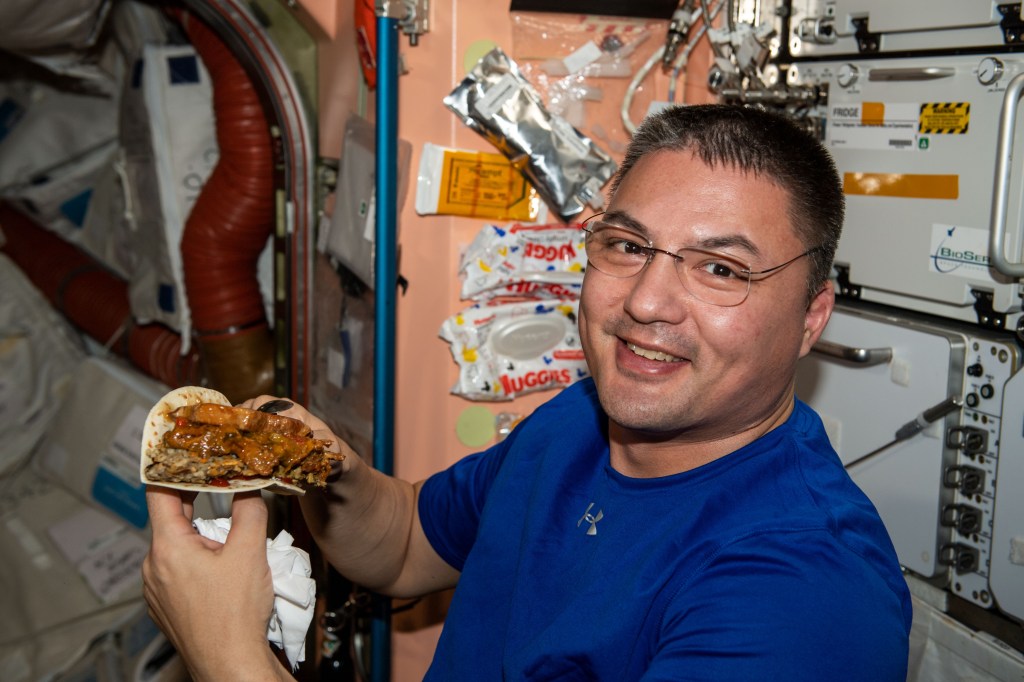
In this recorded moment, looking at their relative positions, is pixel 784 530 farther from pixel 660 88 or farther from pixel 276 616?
pixel 660 88

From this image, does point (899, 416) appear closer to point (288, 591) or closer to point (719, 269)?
point (719, 269)

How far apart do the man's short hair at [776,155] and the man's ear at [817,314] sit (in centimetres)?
2

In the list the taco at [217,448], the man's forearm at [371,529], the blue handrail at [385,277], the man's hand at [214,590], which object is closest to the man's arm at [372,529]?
the man's forearm at [371,529]

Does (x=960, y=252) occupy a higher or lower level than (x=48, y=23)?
lower

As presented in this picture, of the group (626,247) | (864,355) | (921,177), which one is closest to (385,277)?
(626,247)

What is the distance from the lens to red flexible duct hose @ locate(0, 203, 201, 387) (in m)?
3.75

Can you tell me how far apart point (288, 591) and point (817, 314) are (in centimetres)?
98

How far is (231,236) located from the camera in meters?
3.13

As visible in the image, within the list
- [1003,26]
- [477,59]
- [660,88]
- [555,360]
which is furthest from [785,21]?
[555,360]

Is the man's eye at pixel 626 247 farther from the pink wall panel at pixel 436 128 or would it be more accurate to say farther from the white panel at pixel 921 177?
the pink wall panel at pixel 436 128

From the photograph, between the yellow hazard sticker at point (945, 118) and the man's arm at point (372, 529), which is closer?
the man's arm at point (372, 529)

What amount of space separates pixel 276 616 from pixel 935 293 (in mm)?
1678

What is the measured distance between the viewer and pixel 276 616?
149cm

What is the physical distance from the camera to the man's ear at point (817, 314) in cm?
149
